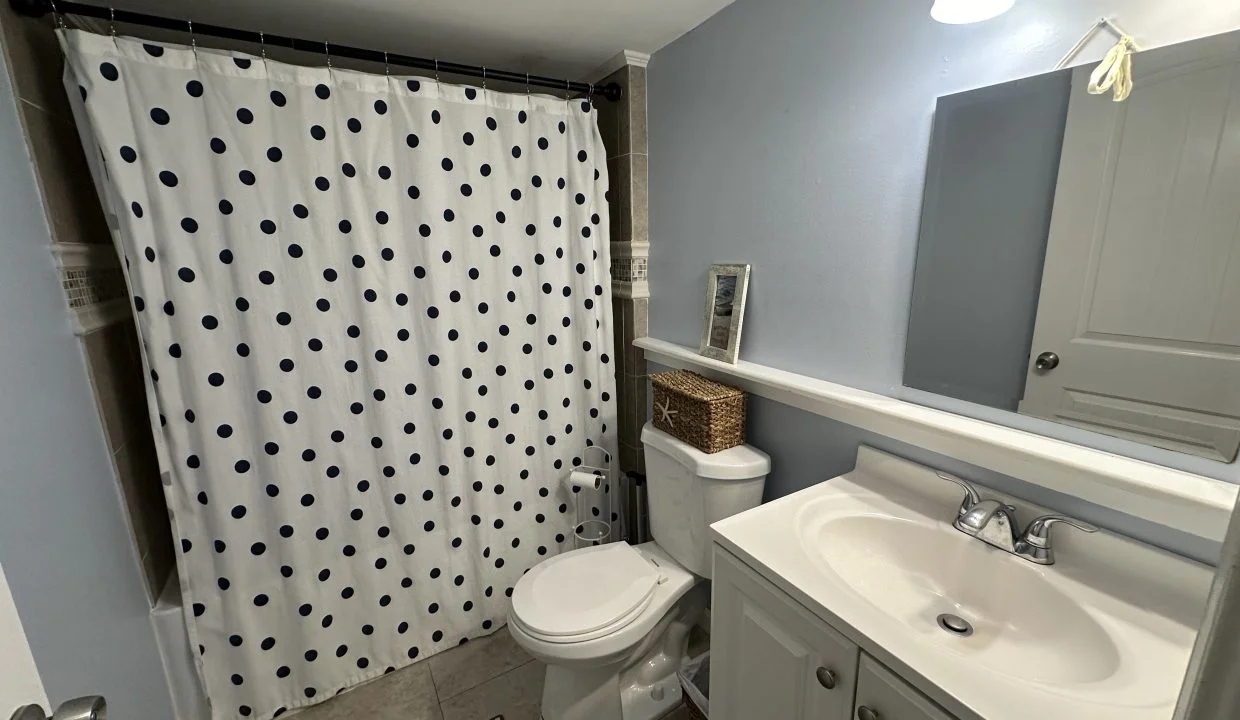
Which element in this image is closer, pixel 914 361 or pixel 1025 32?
pixel 1025 32

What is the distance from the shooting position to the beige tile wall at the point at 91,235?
112 cm

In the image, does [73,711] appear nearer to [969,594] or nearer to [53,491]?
[53,491]

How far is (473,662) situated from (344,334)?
48.1 inches

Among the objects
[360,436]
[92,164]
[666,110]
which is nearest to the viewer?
[92,164]

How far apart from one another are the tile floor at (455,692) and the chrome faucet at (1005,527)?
107 centimetres

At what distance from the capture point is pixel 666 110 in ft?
5.71

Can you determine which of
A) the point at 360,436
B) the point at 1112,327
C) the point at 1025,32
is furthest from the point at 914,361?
the point at 360,436

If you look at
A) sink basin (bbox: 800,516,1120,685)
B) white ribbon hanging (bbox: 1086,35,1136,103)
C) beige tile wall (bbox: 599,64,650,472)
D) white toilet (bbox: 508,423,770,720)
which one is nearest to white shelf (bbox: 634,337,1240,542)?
sink basin (bbox: 800,516,1120,685)

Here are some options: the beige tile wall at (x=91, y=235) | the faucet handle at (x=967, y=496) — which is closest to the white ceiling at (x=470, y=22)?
the beige tile wall at (x=91, y=235)

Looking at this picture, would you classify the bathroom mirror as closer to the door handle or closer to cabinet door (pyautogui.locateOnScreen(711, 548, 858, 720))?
cabinet door (pyautogui.locateOnScreen(711, 548, 858, 720))

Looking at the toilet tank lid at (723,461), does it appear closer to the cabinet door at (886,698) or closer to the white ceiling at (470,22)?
the cabinet door at (886,698)

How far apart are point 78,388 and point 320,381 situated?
493 millimetres

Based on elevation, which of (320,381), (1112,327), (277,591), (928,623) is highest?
(1112,327)

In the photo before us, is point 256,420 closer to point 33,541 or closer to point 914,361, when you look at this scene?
point 33,541
